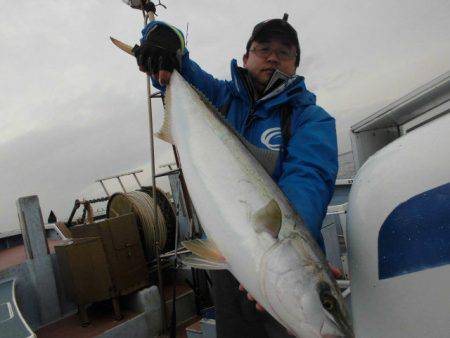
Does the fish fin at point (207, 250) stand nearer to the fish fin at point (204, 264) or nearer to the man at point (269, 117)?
the fish fin at point (204, 264)

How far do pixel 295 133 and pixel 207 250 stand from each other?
3.62 feet

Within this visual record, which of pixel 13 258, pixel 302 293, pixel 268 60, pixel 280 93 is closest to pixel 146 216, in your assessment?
pixel 13 258

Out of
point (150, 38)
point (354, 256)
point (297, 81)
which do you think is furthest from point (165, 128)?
point (354, 256)

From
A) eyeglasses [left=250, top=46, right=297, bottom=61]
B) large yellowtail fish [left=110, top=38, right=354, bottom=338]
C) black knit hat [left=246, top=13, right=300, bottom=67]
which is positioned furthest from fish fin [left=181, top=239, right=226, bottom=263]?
black knit hat [left=246, top=13, right=300, bottom=67]

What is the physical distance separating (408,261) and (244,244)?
0.78 metres

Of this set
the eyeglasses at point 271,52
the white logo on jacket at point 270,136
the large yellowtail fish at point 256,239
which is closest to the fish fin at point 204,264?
the large yellowtail fish at point 256,239

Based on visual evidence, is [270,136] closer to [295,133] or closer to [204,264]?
[295,133]

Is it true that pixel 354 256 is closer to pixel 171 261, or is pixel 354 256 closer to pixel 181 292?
pixel 181 292

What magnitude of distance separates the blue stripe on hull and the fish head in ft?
0.97

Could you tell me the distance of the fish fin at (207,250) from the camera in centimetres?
186

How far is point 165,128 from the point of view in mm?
2684

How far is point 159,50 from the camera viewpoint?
2592 millimetres

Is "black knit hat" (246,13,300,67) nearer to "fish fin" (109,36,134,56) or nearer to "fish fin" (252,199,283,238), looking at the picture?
"fish fin" (109,36,134,56)

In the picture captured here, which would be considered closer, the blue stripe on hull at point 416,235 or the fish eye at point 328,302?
the blue stripe on hull at point 416,235
